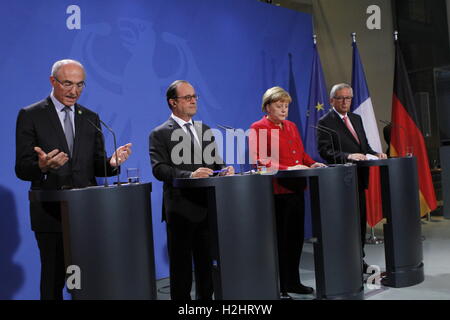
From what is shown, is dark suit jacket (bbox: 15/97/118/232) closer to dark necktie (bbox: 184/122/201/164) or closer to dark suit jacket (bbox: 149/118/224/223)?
dark suit jacket (bbox: 149/118/224/223)

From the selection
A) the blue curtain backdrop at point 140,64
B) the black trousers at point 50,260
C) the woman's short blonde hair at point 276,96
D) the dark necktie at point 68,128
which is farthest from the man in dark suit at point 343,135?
the black trousers at point 50,260

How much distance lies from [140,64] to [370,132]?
104 inches

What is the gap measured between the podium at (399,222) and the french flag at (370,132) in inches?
70.8

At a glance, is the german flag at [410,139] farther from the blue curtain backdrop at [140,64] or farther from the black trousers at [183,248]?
the black trousers at [183,248]

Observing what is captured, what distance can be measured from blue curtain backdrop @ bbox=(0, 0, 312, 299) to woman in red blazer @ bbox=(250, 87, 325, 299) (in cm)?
134

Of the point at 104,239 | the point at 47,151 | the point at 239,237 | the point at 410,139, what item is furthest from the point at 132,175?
the point at 410,139

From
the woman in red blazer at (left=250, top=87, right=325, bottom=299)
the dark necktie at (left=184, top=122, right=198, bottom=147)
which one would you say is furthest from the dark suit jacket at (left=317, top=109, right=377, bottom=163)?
the dark necktie at (left=184, top=122, right=198, bottom=147)

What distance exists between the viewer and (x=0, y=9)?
138 inches

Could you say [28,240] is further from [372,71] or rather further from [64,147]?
[372,71]

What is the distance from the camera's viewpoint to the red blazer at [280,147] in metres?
3.41

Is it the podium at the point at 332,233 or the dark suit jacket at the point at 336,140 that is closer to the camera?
the podium at the point at 332,233

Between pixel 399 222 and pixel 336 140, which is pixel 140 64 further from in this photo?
pixel 399 222

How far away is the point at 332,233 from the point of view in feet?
9.96

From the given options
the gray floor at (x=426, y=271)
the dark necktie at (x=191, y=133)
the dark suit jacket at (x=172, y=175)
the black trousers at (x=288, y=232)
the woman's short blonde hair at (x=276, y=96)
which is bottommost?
the gray floor at (x=426, y=271)
